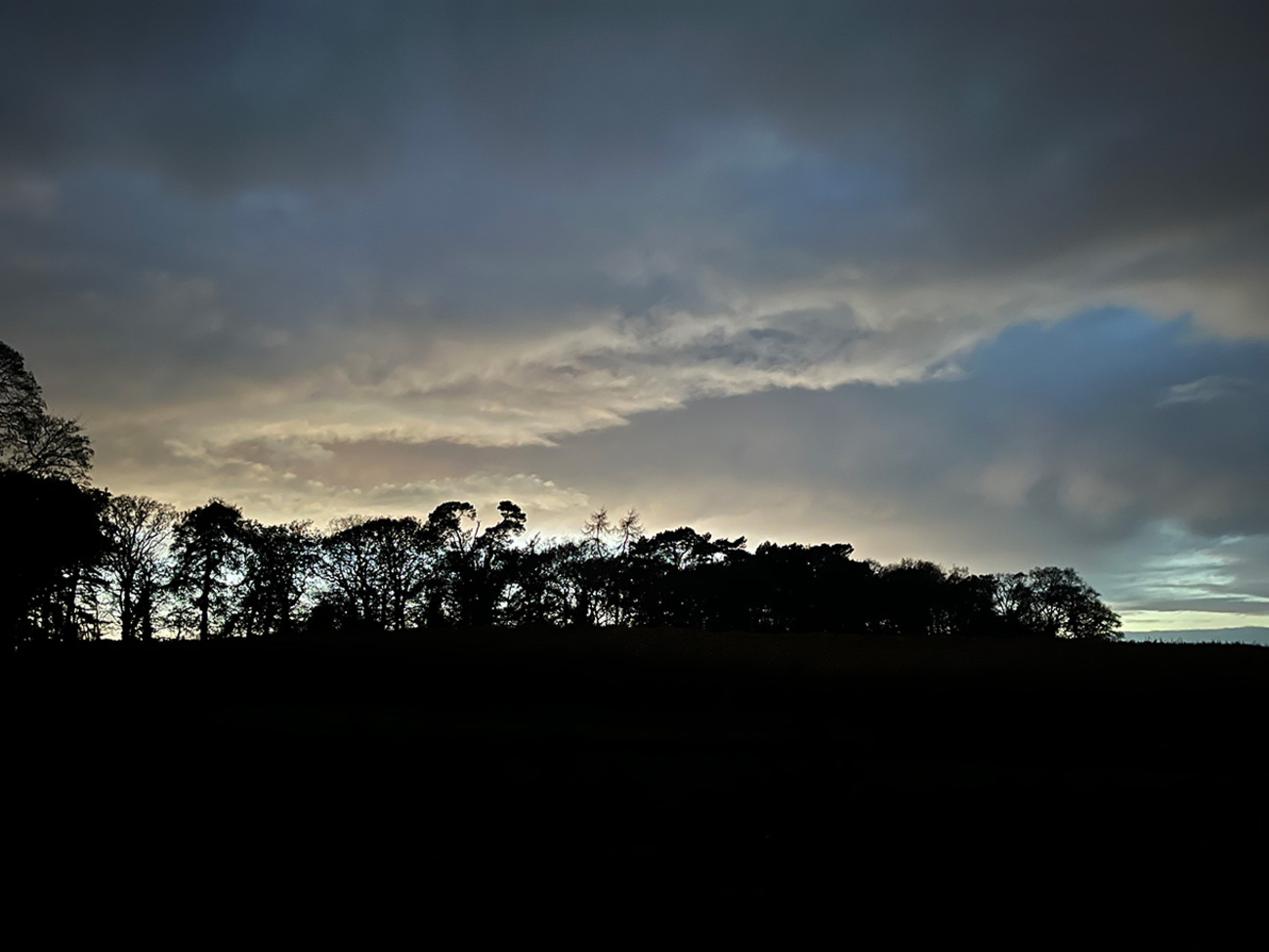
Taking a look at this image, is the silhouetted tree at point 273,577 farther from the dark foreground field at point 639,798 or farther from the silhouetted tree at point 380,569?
the dark foreground field at point 639,798

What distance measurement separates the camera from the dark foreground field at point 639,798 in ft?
30.5

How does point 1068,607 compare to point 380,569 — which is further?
point 1068,607

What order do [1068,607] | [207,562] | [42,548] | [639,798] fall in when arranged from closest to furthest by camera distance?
1. [639,798]
2. [42,548]
3. [207,562]
4. [1068,607]

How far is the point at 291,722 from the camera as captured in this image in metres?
21.2

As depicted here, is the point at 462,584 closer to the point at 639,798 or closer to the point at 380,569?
the point at 380,569

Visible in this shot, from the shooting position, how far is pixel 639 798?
1239 centimetres

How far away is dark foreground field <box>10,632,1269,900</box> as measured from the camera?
9.30 m

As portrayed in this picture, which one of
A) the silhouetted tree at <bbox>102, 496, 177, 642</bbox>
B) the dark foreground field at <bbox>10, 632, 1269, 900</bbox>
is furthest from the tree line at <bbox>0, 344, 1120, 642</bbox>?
the dark foreground field at <bbox>10, 632, 1269, 900</bbox>

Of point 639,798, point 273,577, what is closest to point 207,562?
point 273,577

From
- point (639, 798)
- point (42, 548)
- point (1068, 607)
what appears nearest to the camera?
point (639, 798)

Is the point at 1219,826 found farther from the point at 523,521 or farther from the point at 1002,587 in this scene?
the point at 1002,587

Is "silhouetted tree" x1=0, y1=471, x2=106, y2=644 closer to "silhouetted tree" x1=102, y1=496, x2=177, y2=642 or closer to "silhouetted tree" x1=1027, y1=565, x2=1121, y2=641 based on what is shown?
"silhouetted tree" x1=102, y1=496, x2=177, y2=642

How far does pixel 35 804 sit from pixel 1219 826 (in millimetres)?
17284

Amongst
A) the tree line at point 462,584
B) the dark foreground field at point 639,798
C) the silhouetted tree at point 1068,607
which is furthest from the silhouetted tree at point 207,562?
the silhouetted tree at point 1068,607
